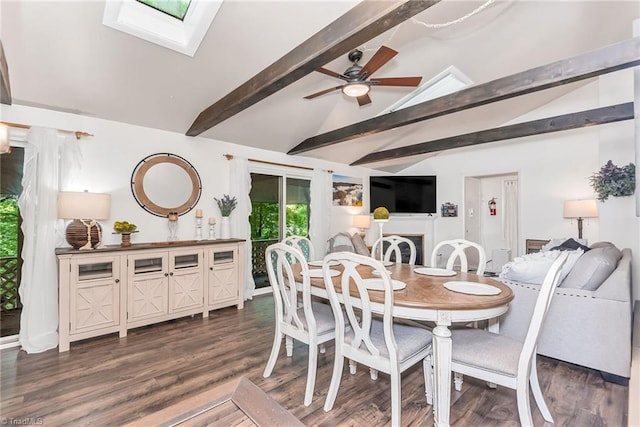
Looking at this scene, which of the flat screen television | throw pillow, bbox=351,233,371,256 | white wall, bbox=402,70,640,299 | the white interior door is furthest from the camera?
the flat screen television

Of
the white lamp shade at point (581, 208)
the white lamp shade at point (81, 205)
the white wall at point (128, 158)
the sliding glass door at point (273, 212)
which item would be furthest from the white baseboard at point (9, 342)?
the white lamp shade at point (581, 208)

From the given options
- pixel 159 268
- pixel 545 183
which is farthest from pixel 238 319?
pixel 545 183

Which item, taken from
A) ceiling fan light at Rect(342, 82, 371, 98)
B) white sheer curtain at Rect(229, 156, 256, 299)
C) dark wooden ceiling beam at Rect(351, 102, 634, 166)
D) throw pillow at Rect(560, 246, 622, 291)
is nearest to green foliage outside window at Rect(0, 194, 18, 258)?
white sheer curtain at Rect(229, 156, 256, 299)

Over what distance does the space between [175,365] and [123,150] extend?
248 cm

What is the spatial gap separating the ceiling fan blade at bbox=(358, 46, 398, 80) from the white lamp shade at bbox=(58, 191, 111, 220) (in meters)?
2.74

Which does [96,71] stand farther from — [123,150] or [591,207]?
[591,207]

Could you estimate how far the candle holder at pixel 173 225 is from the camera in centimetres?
386

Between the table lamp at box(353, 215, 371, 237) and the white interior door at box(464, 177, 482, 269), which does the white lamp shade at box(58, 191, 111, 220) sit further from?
the white interior door at box(464, 177, 482, 269)

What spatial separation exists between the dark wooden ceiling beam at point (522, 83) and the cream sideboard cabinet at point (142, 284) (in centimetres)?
250

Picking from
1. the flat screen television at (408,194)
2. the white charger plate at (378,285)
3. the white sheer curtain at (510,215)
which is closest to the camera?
the white charger plate at (378,285)

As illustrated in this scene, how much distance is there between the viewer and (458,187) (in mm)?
6516

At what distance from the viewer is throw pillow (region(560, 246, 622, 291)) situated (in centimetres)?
238

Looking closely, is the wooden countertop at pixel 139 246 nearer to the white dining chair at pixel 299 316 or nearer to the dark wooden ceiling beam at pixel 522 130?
the white dining chair at pixel 299 316

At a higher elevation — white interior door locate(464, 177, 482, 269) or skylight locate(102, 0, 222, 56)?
skylight locate(102, 0, 222, 56)
